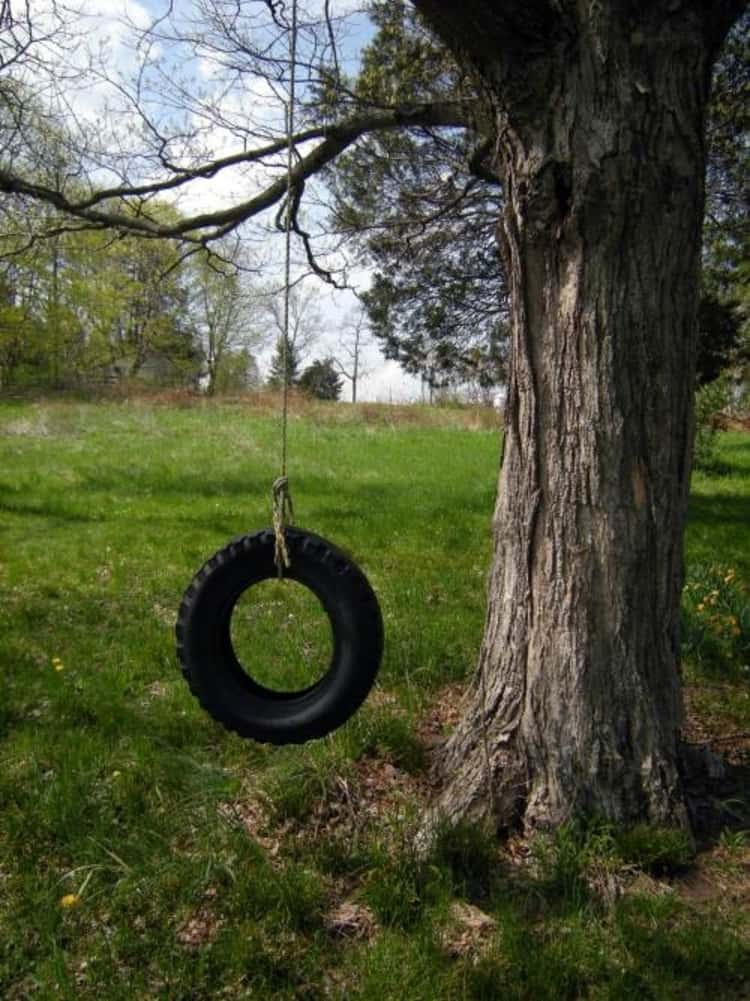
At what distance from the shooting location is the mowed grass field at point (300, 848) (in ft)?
7.62

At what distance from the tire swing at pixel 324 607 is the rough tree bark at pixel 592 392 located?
68 cm

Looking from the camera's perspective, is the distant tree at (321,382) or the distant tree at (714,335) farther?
the distant tree at (321,382)

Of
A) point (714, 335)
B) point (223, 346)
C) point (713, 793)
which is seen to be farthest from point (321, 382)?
point (713, 793)

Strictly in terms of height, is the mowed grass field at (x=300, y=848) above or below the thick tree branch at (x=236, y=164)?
below

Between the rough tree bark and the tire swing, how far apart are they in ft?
2.24

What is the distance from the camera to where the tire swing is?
2.55 m

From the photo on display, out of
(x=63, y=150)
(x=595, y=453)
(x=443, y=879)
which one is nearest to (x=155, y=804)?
(x=443, y=879)

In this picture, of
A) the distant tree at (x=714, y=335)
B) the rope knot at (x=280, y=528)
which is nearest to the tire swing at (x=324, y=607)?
the rope knot at (x=280, y=528)

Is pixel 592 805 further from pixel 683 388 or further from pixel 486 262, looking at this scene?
pixel 486 262

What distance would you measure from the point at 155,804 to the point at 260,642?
1.68m

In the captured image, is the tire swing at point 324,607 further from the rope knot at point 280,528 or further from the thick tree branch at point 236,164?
the thick tree branch at point 236,164

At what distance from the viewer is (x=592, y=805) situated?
2.80m

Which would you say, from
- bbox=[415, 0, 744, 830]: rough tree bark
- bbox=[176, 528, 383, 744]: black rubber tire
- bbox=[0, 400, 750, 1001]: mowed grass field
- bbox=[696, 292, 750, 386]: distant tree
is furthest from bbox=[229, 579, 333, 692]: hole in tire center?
bbox=[696, 292, 750, 386]: distant tree

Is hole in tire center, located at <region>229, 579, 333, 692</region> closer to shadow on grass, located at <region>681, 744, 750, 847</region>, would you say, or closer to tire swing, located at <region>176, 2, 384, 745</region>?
tire swing, located at <region>176, 2, 384, 745</region>
